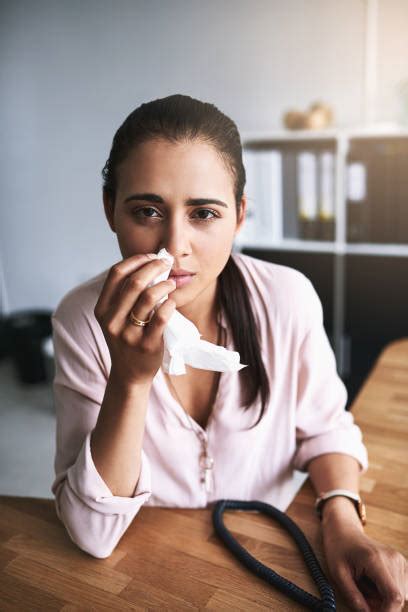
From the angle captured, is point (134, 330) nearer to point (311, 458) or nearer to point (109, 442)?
point (109, 442)

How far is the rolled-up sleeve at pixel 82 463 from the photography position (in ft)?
2.20

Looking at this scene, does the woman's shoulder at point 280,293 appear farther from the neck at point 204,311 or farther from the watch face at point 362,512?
the watch face at point 362,512

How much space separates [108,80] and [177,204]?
8.51ft

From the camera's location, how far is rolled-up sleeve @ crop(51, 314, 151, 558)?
26.4 inches

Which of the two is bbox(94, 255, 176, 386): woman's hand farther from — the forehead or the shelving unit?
the shelving unit

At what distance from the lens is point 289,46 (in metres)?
2.45

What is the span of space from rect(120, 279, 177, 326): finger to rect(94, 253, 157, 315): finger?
0.02m

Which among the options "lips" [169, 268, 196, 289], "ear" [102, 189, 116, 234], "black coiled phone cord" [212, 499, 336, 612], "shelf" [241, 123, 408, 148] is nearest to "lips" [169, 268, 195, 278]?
"lips" [169, 268, 196, 289]

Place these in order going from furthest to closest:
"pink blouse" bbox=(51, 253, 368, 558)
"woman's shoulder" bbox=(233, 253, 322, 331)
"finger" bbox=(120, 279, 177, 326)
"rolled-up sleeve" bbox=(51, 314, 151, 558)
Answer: "woman's shoulder" bbox=(233, 253, 322, 331) → "pink blouse" bbox=(51, 253, 368, 558) → "rolled-up sleeve" bbox=(51, 314, 151, 558) → "finger" bbox=(120, 279, 177, 326)

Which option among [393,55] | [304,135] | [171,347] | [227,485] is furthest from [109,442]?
[393,55]

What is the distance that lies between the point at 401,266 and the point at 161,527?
→ 70.8 inches

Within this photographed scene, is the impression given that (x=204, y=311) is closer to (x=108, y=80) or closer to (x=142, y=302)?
(x=142, y=302)

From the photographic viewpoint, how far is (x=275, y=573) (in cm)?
63

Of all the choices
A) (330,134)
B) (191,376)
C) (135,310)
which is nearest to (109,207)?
(135,310)
